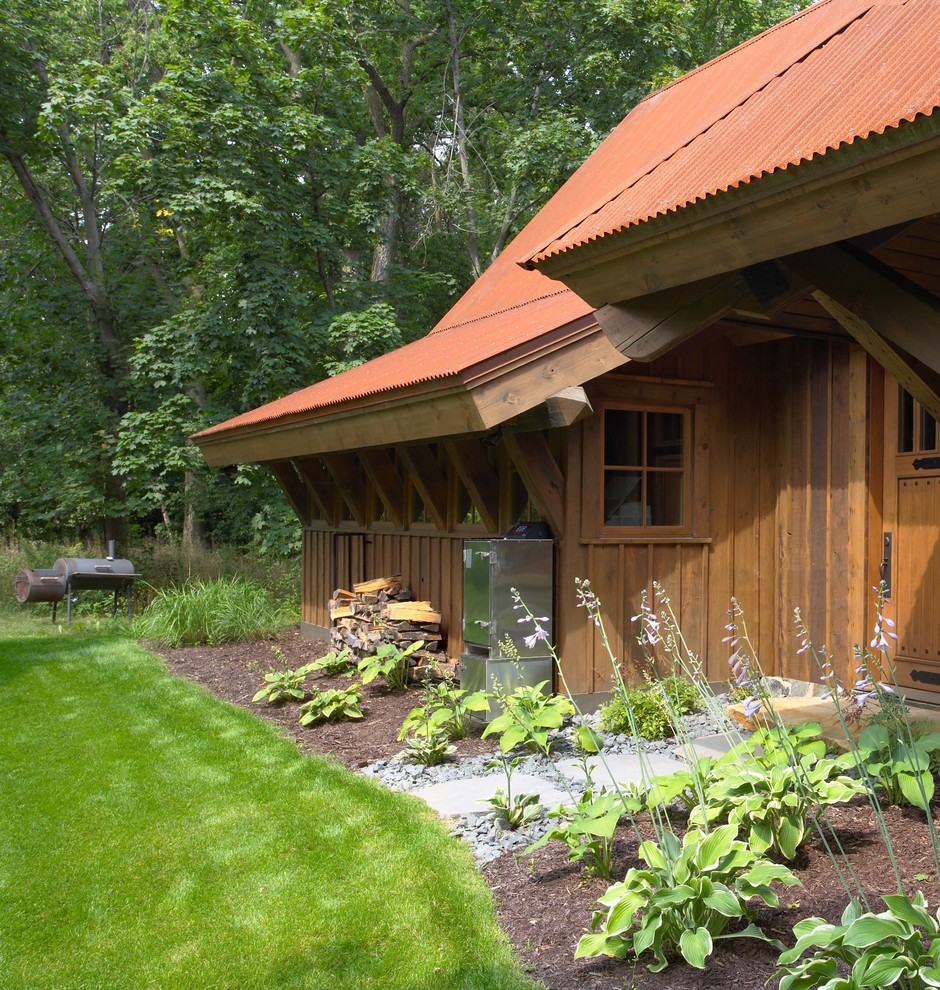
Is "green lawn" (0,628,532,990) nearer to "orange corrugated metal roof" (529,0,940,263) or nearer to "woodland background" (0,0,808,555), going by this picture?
"orange corrugated metal roof" (529,0,940,263)

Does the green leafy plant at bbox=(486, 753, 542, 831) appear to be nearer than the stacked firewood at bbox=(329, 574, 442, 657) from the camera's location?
Yes

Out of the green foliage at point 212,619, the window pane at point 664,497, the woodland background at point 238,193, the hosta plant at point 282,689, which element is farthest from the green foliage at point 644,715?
the woodland background at point 238,193

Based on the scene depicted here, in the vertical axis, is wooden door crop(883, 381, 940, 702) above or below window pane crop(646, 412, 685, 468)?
below

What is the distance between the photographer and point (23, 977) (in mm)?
3324

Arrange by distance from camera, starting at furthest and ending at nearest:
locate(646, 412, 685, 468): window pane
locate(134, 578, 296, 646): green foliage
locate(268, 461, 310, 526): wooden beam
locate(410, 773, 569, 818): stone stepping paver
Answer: locate(268, 461, 310, 526): wooden beam → locate(134, 578, 296, 646): green foliage → locate(646, 412, 685, 468): window pane → locate(410, 773, 569, 818): stone stepping paver

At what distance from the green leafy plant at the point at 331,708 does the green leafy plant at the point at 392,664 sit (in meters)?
0.26

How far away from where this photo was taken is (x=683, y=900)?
2.91 metres

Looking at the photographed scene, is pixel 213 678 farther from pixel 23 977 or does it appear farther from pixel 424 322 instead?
pixel 424 322

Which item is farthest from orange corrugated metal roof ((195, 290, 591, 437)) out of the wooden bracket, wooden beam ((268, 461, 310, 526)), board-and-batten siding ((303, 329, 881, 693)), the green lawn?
the green lawn

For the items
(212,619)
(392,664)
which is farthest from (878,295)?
(212,619)

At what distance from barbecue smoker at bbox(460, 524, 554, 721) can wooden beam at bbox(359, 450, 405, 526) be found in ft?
7.86

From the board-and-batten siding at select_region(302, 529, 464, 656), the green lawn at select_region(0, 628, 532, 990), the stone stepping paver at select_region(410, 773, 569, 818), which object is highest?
the board-and-batten siding at select_region(302, 529, 464, 656)

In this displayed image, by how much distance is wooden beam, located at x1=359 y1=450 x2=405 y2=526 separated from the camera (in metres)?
9.09

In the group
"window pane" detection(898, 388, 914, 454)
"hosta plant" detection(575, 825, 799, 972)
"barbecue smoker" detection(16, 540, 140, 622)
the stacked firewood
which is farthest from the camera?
"barbecue smoker" detection(16, 540, 140, 622)
